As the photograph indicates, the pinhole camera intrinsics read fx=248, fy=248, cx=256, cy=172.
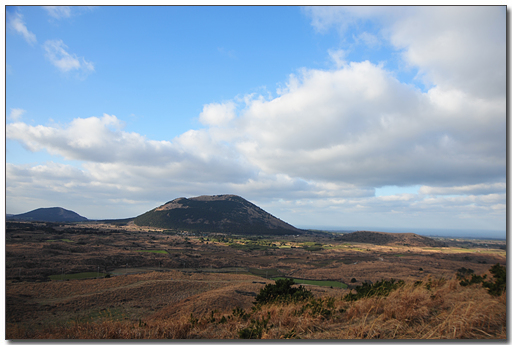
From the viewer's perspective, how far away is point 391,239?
97.2 meters

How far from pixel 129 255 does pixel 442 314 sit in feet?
173

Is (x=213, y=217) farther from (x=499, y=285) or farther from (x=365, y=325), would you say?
(x=365, y=325)

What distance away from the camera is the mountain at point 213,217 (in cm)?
15188

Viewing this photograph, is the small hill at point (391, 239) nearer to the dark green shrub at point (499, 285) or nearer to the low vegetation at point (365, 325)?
the dark green shrub at point (499, 285)

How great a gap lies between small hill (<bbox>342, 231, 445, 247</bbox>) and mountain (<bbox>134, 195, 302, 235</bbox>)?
58126 millimetres

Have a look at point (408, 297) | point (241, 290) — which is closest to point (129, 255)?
point (241, 290)

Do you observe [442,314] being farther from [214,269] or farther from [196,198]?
[196,198]

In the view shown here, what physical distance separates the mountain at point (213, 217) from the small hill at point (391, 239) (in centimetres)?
5813

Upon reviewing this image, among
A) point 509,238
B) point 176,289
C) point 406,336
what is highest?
point 509,238

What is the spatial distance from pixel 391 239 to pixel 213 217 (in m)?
107

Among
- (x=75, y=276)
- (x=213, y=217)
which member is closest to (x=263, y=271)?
A: (x=75, y=276)

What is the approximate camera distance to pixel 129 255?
158 feet

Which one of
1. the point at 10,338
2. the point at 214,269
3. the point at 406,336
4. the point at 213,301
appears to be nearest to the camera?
the point at 406,336

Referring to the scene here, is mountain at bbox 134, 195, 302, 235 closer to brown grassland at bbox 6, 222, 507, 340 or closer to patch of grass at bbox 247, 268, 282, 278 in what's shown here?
patch of grass at bbox 247, 268, 282, 278
